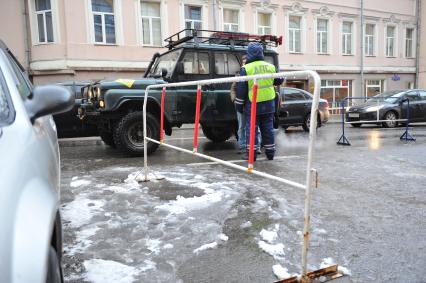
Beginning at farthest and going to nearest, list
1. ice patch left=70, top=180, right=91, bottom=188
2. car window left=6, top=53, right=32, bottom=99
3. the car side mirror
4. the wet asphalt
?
ice patch left=70, top=180, right=91, bottom=188 < the wet asphalt < car window left=6, top=53, right=32, bottom=99 < the car side mirror

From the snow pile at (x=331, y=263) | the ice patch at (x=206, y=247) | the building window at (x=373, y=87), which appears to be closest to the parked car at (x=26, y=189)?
the ice patch at (x=206, y=247)

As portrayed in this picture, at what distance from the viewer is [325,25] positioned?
25.4 metres

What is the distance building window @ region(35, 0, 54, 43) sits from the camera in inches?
682

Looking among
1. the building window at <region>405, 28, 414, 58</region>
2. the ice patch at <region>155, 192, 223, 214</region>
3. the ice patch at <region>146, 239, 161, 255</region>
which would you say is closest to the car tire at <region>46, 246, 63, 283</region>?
the ice patch at <region>146, 239, 161, 255</region>

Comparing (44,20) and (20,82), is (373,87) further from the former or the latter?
(20,82)

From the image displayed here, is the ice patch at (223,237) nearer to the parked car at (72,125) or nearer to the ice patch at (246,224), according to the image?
the ice patch at (246,224)

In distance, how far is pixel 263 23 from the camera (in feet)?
75.8

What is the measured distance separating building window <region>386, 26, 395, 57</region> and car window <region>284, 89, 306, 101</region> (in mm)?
17808

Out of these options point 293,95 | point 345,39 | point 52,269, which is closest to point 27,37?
point 293,95

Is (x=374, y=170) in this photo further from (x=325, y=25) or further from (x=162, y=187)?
(x=325, y=25)

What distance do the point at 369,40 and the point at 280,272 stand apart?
27.9 m

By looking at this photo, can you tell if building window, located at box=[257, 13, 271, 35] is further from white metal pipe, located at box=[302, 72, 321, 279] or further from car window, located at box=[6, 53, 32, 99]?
white metal pipe, located at box=[302, 72, 321, 279]

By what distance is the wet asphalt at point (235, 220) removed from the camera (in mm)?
2982

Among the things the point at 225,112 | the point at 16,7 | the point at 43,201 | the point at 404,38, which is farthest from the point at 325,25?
the point at 43,201
